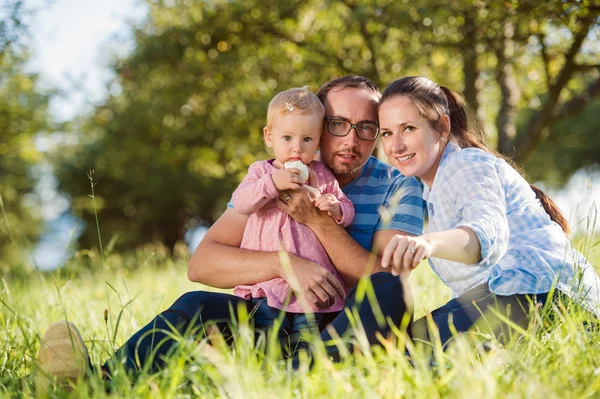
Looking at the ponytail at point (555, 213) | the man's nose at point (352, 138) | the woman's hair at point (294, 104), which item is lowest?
the ponytail at point (555, 213)

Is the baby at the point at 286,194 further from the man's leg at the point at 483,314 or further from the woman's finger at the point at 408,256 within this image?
the woman's finger at the point at 408,256

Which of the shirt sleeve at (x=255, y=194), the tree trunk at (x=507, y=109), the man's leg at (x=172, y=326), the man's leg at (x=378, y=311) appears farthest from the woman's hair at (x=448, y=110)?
the tree trunk at (x=507, y=109)

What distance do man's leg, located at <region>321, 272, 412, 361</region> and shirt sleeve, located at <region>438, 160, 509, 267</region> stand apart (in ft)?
1.05

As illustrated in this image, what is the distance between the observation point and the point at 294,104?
2773 mm

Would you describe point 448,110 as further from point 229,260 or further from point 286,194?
point 229,260

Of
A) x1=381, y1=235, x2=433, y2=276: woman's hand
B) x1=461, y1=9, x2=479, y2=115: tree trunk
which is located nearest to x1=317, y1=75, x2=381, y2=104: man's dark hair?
x1=381, y1=235, x2=433, y2=276: woman's hand

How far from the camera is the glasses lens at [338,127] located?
9.48 ft

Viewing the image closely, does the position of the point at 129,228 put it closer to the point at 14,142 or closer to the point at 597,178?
the point at 14,142

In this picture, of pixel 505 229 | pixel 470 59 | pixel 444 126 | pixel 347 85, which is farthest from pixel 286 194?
pixel 470 59

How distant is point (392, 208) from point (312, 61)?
6589mm

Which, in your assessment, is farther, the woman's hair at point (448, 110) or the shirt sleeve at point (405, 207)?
the shirt sleeve at point (405, 207)

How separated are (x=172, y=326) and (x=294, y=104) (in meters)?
1.11

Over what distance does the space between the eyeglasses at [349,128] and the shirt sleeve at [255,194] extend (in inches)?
15.3

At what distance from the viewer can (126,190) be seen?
2211 cm
